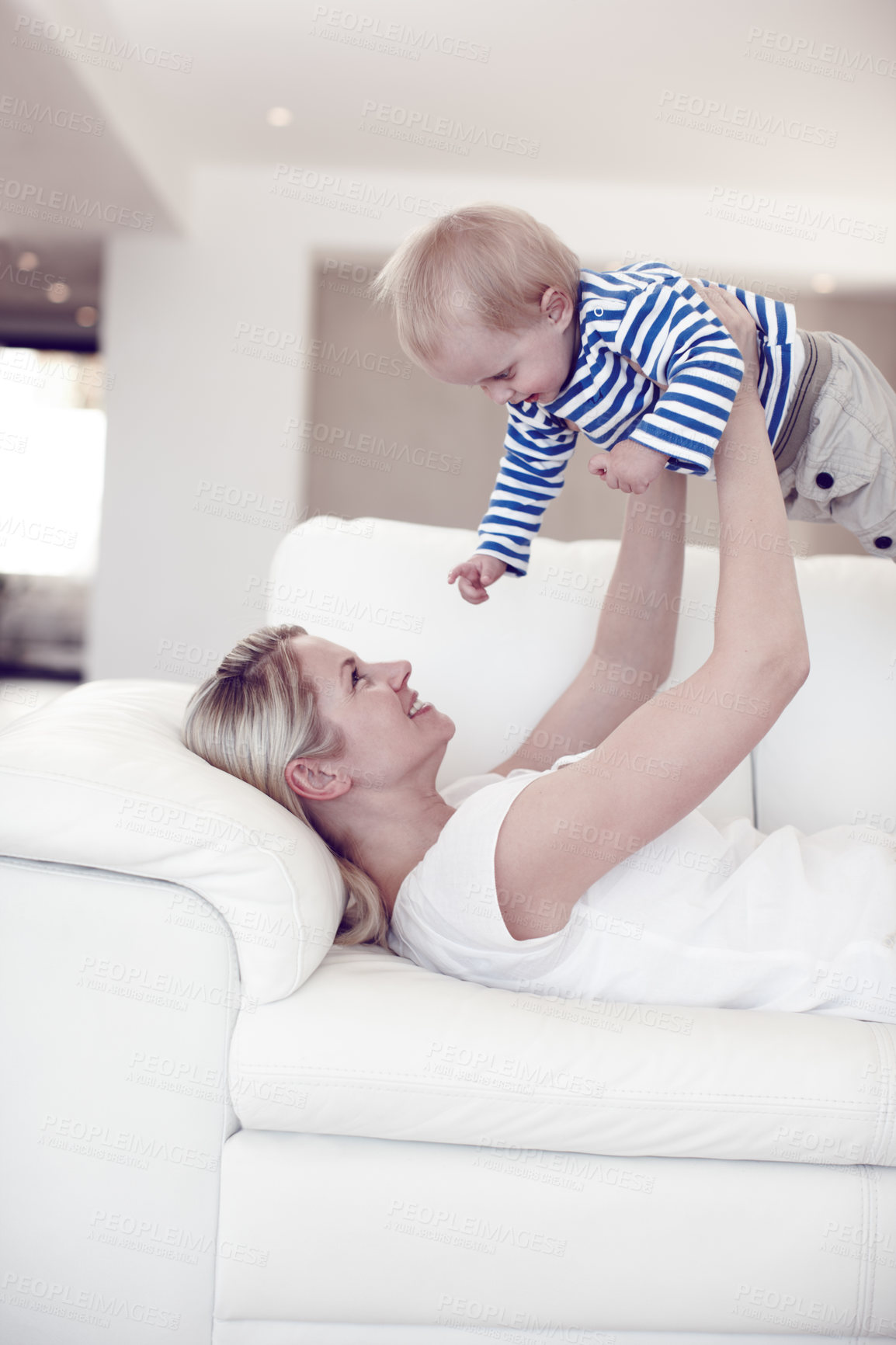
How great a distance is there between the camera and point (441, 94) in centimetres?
434

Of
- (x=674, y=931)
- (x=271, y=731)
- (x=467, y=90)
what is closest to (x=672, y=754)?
(x=674, y=931)

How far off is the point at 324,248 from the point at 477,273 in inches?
173

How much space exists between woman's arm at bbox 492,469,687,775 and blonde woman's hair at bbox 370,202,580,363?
0.38 metres

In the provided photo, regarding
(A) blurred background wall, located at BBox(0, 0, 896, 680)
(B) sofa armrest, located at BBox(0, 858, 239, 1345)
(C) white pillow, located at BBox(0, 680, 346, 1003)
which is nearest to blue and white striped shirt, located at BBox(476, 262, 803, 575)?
(C) white pillow, located at BBox(0, 680, 346, 1003)

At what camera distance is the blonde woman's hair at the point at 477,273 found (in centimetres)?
131

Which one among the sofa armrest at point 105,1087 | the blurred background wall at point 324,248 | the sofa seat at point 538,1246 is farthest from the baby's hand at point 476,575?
the blurred background wall at point 324,248

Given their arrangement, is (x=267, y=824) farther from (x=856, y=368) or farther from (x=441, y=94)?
(x=441, y=94)

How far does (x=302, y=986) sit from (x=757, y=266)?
17.4ft

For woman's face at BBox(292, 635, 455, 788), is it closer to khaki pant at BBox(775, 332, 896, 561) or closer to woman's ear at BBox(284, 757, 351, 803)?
woman's ear at BBox(284, 757, 351, 803)

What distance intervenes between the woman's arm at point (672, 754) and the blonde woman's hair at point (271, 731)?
25 centimetres

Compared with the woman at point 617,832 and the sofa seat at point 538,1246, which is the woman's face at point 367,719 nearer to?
the woman at point 617,832

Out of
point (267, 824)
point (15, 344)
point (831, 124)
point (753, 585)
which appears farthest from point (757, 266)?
point (15, 344)

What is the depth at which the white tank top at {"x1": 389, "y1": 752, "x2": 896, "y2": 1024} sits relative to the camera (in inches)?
44.0

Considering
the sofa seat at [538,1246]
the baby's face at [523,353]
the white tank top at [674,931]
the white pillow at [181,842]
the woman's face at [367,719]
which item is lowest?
the sofa seat at [538,1246]
